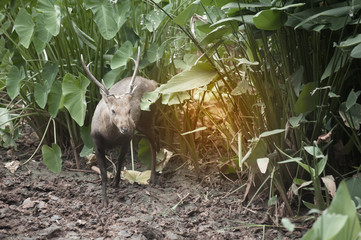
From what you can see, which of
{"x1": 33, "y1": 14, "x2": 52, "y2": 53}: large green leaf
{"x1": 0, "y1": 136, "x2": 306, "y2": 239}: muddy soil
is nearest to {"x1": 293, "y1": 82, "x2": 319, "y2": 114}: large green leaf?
{"x1": 0, "y1": 136, "x2": 306, "y2": 239}: muddy soil

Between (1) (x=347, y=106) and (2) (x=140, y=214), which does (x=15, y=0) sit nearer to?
(2) (x=140, y=214)

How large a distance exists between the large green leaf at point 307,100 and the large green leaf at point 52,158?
182 cm

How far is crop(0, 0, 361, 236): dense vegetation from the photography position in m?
2.47

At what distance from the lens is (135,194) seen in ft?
11.2

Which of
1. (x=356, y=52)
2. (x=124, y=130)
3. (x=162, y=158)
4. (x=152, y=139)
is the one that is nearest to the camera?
(x=356, y=52)

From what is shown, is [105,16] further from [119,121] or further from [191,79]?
[191,79]

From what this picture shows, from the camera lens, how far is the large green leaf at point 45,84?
3.61 meters

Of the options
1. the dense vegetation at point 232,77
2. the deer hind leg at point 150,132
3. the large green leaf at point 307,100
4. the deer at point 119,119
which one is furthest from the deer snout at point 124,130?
the large green leaf at point 307,100

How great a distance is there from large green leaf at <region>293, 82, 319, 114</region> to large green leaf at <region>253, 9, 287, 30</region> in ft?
1.21

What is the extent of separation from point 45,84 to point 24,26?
450 mm

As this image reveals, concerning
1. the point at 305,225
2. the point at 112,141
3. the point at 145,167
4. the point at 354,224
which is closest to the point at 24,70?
the point at 112,141

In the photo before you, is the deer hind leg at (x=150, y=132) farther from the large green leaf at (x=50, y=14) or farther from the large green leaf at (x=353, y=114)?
the large green leaf at (x=353, y=114)

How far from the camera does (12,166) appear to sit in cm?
383

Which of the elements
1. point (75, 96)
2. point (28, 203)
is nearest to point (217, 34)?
point (75, 96)
